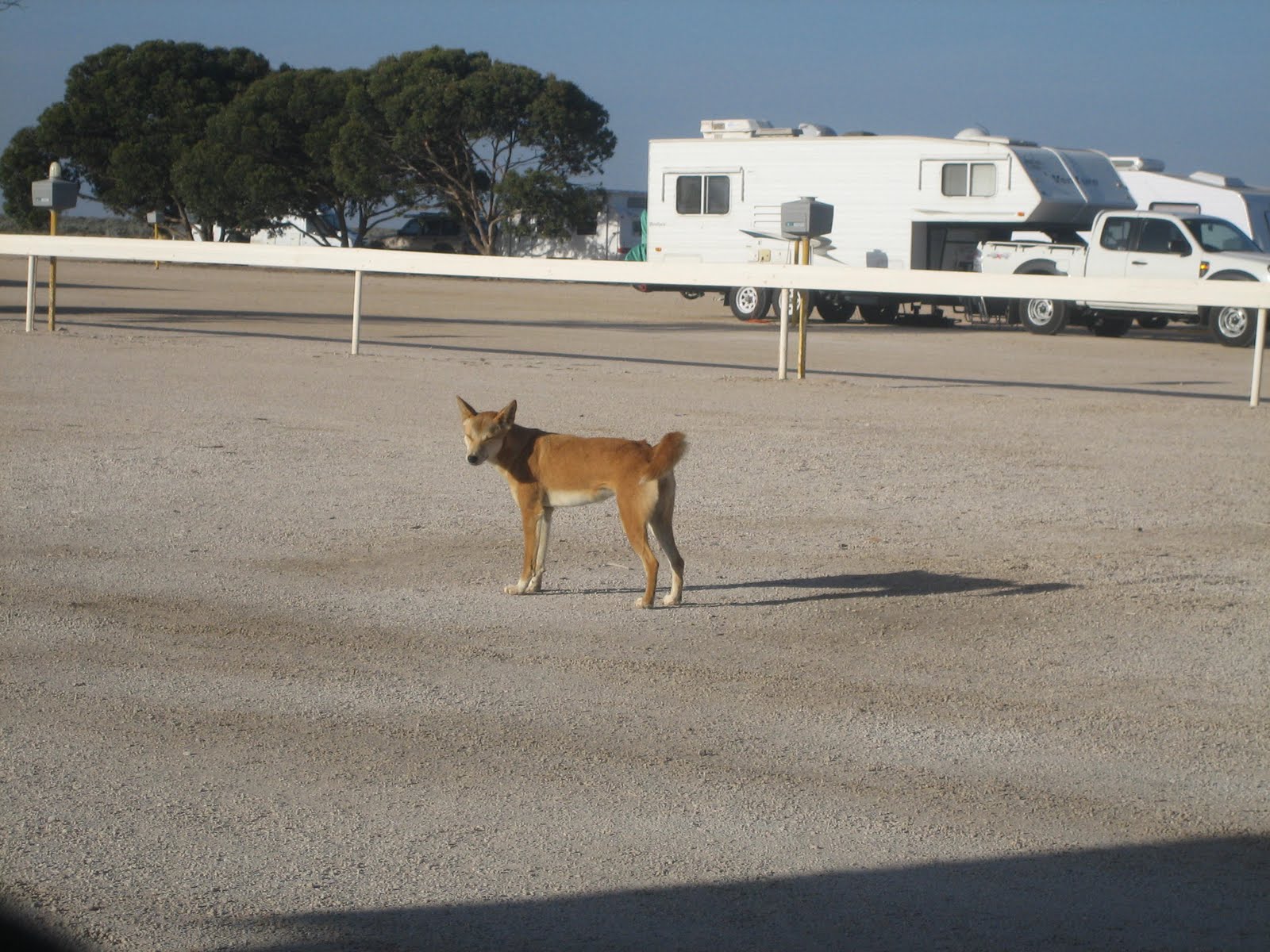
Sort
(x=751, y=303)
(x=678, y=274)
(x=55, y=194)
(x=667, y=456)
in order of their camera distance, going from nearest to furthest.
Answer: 1. (x=667, y=456)
2. (x=678, y=274)
3. (x=55, y=194)
4. (x=751, y=303)

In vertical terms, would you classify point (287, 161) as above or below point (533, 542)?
above

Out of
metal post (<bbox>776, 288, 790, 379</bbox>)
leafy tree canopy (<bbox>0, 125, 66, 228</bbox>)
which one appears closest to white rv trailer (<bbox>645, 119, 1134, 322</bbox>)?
metal post (<bbox>776, 288, 790, 379</bbox>)

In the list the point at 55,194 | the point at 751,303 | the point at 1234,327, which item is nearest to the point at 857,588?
the point at 55,194

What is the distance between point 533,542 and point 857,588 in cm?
157

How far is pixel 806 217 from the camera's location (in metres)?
16.7

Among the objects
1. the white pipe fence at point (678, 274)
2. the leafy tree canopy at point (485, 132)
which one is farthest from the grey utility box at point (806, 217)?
the leafy tree canopy at point (485, 132)

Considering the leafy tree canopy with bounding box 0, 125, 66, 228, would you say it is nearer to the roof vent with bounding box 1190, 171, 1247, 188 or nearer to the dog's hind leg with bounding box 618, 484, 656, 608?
the roof vent with bounding box 1190, 171, 1247, 188

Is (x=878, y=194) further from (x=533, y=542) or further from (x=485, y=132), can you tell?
(x=485, y=132)

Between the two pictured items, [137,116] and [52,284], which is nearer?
[52,284]

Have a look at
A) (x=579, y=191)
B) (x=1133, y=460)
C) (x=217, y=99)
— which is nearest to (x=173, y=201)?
(x=217, y=99)

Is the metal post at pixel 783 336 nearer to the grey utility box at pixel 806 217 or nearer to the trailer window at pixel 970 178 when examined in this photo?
the grey utility box at pixel 806 217

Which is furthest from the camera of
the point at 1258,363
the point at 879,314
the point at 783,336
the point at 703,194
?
the point at 879,314

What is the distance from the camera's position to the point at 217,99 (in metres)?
62.0

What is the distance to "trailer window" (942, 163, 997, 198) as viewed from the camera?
26.8 metres
